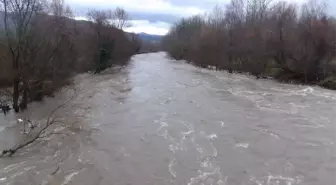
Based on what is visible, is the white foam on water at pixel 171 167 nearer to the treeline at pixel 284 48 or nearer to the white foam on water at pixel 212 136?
the white foam on water at pixel 212 136

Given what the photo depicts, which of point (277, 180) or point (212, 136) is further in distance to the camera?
point (212, 136)

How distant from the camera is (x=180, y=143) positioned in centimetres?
1374

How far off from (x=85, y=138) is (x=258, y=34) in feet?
114

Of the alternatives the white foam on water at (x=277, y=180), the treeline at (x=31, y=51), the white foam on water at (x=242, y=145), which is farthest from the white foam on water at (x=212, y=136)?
the treeline at (x=31, y=51)

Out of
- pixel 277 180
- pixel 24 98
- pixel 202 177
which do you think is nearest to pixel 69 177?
pixel 202 177

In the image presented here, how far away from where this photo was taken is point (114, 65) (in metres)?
57.7

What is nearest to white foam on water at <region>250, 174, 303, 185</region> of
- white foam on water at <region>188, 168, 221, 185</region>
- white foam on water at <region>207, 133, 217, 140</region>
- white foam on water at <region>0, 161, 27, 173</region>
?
white foam on water at <region>188, 168, 221, 185</region>

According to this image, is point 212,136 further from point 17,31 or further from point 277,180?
point 17,31

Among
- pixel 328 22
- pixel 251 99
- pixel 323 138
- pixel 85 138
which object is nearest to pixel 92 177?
pixel 85 138

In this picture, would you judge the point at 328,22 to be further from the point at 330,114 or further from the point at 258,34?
the point at 330,114

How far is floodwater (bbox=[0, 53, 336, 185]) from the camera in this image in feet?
34.8

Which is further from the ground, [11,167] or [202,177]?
[202,177]

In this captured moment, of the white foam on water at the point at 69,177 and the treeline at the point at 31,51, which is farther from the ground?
the treeline at the point at 31,51

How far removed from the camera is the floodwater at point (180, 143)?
417 inches
